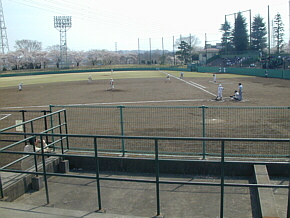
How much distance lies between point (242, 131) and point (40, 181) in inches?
311

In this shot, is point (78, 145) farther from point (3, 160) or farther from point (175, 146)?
point (175, 146)

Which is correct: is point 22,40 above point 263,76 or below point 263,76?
above

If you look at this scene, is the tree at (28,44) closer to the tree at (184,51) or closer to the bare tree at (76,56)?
the bare tree at (76,56)

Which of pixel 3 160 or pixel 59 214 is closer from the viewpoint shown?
pixel 59 214

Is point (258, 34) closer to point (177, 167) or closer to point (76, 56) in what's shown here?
point (177, 167)

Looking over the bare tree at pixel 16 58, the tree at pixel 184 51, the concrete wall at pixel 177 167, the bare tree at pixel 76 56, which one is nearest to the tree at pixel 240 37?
the tree at pixel 184 51

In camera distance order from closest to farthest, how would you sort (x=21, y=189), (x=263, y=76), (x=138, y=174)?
(x=21, y=189) < (x=138, y=174) < (x=263, y=76)

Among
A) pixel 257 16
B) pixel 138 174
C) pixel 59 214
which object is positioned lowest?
pixel 138 174

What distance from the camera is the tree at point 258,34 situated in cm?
8638

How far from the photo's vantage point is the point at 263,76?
51250 millimetres

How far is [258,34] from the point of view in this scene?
287 ft

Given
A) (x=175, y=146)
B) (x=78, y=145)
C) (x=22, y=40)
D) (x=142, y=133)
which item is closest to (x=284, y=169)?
(x=175, y=146)

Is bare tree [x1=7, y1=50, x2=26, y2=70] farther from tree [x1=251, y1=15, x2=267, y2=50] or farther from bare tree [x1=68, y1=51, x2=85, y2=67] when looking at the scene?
tree [x1=251, y1=15, x2=267, y2=50]

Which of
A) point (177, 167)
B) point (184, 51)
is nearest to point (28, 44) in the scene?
point (184, 51)
